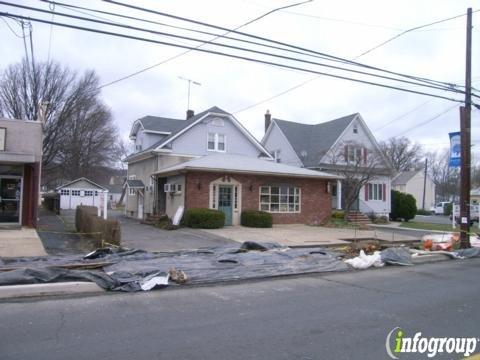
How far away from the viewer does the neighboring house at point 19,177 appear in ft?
65.6

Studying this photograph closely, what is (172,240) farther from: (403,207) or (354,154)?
(403,207)

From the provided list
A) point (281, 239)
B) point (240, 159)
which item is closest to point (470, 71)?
point (281, 239)

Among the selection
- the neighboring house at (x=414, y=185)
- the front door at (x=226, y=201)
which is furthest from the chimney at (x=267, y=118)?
the neighboring house at (x=414, y=185)

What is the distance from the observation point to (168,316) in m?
7.04

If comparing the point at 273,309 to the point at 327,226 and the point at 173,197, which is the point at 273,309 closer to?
the point at 173,197

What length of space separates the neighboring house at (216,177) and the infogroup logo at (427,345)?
1784cm

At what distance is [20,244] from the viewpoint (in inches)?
571

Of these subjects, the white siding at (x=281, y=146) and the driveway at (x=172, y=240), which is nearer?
the driveway at (x=172, y=240)

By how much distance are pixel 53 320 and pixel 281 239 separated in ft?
42.8

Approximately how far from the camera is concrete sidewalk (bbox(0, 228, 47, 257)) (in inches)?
506

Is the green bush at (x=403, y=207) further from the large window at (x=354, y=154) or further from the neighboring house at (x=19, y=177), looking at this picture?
the neighboring house at (x=19, y=177)

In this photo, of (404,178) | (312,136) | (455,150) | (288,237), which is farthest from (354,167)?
(404,178)

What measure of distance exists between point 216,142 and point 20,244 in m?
19.4

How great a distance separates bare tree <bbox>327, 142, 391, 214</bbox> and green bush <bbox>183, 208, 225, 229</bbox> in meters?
10.6
